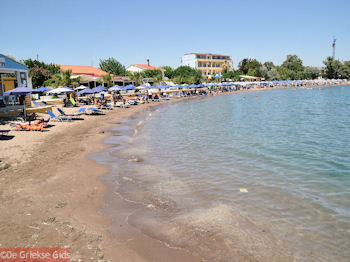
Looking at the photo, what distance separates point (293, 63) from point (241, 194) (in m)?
122

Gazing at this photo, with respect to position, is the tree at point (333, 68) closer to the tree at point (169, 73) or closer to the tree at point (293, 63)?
the tree at point (293, 63)

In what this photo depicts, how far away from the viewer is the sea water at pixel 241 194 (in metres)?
4.46

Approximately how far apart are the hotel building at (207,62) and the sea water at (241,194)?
3210 inches

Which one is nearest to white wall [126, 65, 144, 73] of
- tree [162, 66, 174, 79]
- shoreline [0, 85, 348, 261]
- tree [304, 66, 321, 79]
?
tree [162, 66, 174, 79]

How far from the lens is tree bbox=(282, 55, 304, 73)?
11395cm

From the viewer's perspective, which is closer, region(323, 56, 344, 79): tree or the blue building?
the blue building

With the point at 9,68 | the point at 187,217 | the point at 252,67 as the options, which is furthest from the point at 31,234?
the point at 252,67

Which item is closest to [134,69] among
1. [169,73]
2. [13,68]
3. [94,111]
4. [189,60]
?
[169,73]

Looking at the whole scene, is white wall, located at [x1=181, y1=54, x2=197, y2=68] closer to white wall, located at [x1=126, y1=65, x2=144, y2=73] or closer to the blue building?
white wall, located at [x1=126, y1=65, x2=144, y2=73]

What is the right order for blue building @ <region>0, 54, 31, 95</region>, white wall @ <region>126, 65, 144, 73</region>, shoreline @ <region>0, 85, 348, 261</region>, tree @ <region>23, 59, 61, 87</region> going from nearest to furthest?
shoreline @ <region>0, 85, 348, 261</region>
blue building @ <region>0, 54, 31, 95</region>
tree @ <region>23, 59, 61, 87</region>
white wall @ <region>126, 65, 144, 73</region>

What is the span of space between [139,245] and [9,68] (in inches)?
780

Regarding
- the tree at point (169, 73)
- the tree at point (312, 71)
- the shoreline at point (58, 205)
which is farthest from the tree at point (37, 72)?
the tree at point (312, 71)

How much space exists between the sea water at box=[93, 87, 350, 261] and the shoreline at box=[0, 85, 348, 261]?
2.25ft

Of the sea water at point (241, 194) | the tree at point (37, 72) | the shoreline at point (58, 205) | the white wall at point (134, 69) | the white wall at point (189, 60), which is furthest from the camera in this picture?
the white wall at point (189, 60)
